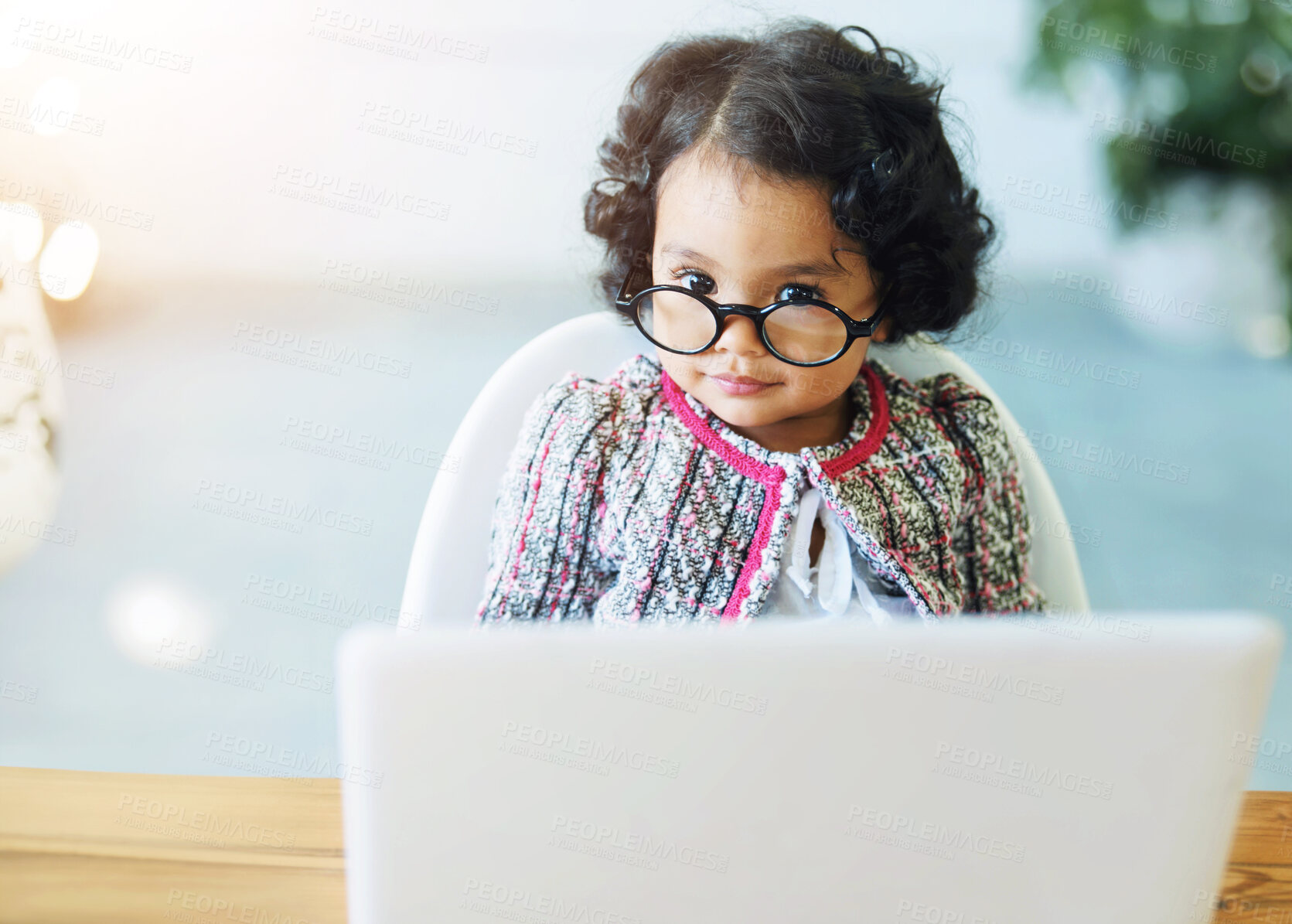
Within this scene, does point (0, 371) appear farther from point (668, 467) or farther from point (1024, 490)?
point (1024, 490)

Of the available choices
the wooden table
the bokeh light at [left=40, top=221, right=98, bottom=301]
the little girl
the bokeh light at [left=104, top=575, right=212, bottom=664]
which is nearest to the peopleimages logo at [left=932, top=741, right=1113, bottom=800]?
the wooden table

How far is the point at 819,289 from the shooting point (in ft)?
2.96

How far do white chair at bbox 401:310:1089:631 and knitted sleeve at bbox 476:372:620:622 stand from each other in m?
0.02

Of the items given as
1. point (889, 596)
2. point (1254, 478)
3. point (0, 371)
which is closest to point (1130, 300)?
point (1254, 478)

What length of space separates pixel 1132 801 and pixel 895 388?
0.71 m

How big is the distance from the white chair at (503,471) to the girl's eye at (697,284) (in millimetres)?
199

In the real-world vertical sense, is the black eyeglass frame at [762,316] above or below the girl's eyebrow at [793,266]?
below

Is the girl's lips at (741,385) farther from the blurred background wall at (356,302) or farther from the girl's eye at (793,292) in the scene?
the blurred background wall at (356,302)

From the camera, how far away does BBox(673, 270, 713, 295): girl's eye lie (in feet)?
2.94

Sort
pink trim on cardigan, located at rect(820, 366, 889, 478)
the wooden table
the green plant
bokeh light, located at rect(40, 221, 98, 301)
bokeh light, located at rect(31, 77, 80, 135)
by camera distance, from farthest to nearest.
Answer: bokeh light, located at rect(40, 221, 98, 301), bokeh light, located at rect(31, 77, 80, 135), the green plant, pink trim on cardigan, located at rect(820, 366, 889, 478), the wooden table

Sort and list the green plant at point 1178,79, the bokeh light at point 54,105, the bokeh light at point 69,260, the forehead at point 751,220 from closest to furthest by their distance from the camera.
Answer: the forehead at point 751,220, the green plant at point 1178,79, the bokeh light at point 54,105, the bokeh light at point 69,260

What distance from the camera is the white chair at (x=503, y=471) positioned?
95 cm

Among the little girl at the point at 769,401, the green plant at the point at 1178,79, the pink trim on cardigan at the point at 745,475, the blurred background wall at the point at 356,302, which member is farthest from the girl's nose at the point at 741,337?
the green plant at the point at 1178,79

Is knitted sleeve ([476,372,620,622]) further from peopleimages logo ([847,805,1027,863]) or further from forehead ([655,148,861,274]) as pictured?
peopleimages logo ([847,805,1027,863])
